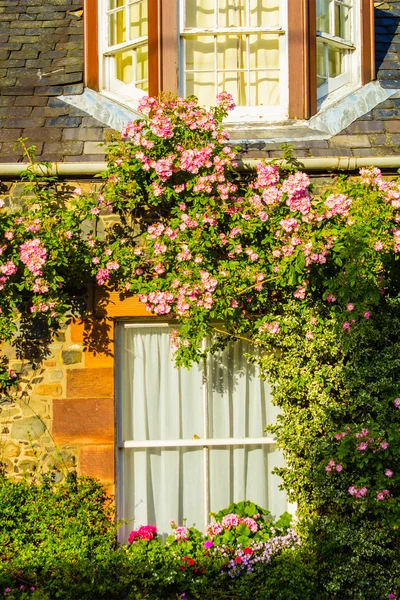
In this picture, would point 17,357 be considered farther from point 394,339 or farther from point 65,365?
point 394,339

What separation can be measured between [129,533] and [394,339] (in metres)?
2.49

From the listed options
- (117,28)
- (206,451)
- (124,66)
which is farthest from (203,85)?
(206,451)

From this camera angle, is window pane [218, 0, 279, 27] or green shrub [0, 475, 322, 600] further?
window pane [218, 0, 279, 27]

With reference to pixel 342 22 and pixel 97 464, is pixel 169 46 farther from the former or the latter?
pixel 97 464

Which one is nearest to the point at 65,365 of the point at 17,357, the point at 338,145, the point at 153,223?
the point at 17,357

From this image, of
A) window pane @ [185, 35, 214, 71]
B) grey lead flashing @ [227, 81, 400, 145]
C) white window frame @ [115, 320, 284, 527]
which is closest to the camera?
white window frame @ [115, 320, 284, 527]

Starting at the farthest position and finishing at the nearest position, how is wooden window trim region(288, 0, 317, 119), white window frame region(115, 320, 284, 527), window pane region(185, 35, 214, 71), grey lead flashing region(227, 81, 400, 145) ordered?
window pane region(185, 35, 214, 71) < wooden window trim region(288, 0, 317, 119) < grey lead flashing region(227, 81, 400, 145) < white window frame region(115, 320, 284, 527)

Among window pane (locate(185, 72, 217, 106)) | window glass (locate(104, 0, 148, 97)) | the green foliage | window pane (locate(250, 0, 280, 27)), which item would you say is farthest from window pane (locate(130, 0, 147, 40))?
the green foliage

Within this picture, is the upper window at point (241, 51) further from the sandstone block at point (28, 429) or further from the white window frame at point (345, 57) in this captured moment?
the sandstone block at point (28, 429)

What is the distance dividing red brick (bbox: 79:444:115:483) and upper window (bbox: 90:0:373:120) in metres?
2.96

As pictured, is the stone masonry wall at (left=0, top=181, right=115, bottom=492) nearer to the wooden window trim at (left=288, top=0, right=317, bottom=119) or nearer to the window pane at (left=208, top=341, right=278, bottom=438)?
the window pane at (left=208, top=341, right=278, bottom=438)

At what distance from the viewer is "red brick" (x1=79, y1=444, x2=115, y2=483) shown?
6488 mm

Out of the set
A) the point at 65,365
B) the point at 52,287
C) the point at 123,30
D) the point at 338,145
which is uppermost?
the point at 123,30

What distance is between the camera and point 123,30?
7621 millimetres
